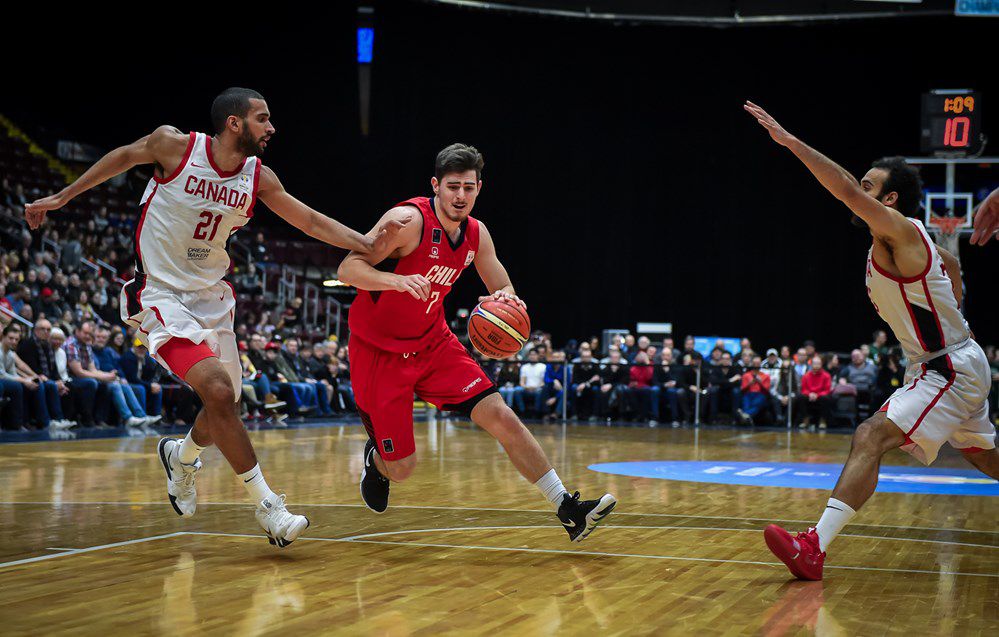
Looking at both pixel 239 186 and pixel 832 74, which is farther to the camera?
pixel 832 74

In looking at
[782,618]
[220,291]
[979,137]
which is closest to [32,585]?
[220,291]

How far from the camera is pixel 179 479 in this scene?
4.92 meters

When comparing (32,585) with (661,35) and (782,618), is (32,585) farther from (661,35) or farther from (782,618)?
(661,35)

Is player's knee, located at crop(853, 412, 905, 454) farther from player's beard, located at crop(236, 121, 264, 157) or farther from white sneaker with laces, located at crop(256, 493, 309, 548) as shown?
player's beard, located at crop(236, 121, 264, 157)

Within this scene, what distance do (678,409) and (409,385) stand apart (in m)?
13.2

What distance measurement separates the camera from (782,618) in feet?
11.1

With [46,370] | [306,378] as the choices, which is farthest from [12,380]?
[306,378]

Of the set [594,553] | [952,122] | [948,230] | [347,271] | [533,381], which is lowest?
[533,381]

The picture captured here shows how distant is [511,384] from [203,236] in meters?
13.7

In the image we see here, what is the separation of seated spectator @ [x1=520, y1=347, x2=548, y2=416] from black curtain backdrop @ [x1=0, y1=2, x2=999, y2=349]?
263 inches

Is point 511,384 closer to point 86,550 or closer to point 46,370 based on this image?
point 46,370

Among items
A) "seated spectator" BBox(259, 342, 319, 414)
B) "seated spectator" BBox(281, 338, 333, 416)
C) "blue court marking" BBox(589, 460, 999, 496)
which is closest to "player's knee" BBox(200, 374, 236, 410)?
"blue court marking" BBox(589, 460, 999, 496)

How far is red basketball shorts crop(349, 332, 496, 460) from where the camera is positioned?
4.79 m

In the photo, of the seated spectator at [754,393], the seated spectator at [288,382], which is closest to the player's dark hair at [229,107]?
the seated spectator at [288,382]
